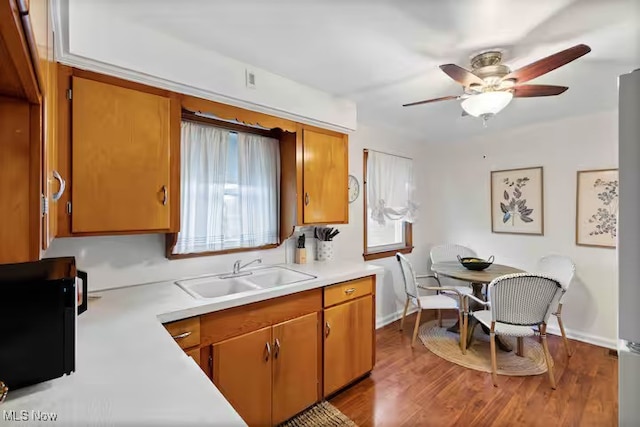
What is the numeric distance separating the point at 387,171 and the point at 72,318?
3180mm

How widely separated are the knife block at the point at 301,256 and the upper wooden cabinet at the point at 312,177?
20 centimetres

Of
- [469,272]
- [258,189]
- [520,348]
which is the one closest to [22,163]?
[258,189]

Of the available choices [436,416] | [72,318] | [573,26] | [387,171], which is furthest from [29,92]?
[387,171]

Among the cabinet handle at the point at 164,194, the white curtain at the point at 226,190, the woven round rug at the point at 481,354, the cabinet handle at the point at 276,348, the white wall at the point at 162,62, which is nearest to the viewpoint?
the white wall at the point at 162,62

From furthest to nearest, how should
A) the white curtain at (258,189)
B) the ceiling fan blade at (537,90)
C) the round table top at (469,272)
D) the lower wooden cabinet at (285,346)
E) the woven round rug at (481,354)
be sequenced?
the round table top at (469,272) → the woven round rug at (481,354) → the white curtain at (258,189) → the ceiling fan blade at (537,90) → the lower wooden cabinet at (285,346)

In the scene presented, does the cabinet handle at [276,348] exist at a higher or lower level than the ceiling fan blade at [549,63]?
lower

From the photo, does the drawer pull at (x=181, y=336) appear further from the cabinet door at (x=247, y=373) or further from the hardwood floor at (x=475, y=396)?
the hardwood floor at (x=475, y=396)

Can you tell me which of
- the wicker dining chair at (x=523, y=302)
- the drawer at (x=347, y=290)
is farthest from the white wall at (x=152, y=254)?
the wicker dining chair at (x=523, y=302)

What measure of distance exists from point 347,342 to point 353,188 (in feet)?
5.12

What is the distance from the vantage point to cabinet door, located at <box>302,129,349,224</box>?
2.33 metres

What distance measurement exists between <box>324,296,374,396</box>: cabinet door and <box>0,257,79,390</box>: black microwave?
1441mm

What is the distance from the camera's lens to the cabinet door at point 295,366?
1.77m

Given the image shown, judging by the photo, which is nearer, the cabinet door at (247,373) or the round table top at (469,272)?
the cabinet door at (247,373)

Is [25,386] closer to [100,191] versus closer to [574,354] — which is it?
[100,191]
